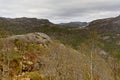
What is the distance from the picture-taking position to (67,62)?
6875cm

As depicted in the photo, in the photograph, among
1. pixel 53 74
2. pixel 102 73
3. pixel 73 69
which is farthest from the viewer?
pixel 102 73

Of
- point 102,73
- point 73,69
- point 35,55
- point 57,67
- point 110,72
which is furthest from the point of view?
point 110,72

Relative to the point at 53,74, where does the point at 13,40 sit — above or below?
above

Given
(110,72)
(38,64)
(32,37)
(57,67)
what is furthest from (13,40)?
(110,72)

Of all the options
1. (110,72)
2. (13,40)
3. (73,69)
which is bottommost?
(110,72)

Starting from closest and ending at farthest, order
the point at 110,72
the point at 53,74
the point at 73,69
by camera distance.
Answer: the point at 53,74
the point at 73,69
the point at 110,72

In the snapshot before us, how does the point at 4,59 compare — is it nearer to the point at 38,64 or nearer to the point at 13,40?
the point at 38,64

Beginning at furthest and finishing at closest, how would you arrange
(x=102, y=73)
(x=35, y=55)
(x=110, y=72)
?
(x=110, y=72) < (x=102, y=73) < (x=35, y=55)

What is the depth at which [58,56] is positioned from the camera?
6912 cm

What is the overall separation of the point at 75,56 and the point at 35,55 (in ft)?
44.2

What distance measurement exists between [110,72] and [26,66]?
32671mm

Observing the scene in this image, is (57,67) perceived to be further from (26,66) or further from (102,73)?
(102,73)

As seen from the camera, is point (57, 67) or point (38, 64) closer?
point (57, 67)

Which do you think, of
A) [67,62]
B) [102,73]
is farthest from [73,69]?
[102,73]
